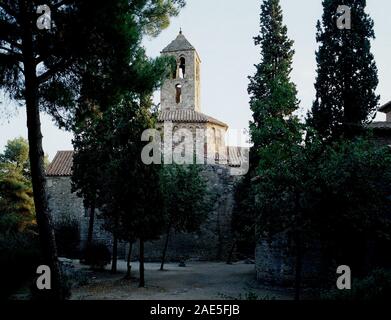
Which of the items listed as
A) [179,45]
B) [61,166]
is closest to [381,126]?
[179,45]

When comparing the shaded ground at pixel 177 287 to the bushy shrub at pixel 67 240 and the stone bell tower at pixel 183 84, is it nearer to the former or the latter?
the bushy shrub at pixel 67 240

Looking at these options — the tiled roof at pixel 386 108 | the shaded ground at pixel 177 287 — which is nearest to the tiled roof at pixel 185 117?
the tiled roof at pixel 386 108

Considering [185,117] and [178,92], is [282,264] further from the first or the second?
[178,92]

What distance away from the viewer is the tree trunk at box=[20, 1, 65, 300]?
8.99m

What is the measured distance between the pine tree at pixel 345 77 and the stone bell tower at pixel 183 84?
2129cm

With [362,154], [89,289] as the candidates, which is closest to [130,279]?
[89,289]

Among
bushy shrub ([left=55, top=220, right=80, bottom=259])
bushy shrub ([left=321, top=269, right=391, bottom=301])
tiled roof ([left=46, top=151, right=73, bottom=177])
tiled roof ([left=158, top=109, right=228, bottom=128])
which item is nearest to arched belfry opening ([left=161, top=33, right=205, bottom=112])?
tiled roof ([left=158, top=109, right=228, bottom=128])

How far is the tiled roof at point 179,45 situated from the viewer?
3884 centimetres

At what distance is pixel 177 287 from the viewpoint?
1519 centimetres

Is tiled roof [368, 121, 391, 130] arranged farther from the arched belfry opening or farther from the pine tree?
the arched belfry opening

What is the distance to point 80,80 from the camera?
33.8 ft

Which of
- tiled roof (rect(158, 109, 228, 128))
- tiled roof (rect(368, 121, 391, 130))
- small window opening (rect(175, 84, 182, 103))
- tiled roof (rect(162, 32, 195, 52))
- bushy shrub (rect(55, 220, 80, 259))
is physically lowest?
bushy shrub (rect(55, 220, 80, 259))

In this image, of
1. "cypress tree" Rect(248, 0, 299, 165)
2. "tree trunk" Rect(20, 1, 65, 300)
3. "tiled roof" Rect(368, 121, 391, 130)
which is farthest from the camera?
"cypress tree" Rect(248, 0, 299, 165)

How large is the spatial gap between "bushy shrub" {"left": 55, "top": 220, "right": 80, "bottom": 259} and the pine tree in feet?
69.9
